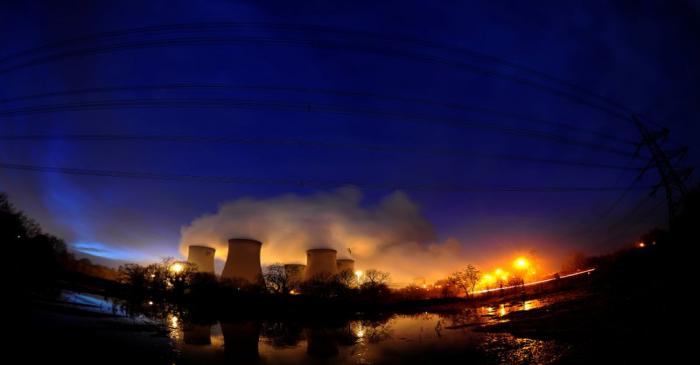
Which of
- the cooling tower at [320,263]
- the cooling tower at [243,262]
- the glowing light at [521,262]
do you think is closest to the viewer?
the cooling tower at [243,262]

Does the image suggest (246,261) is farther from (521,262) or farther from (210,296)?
(521,262)

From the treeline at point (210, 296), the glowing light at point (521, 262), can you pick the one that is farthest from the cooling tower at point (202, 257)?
the glowing light at point (521, 262)

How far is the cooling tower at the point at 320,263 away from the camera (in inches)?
1384

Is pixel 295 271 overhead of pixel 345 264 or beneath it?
beneath

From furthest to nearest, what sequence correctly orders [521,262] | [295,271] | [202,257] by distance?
[295,271] → [521,262] → [202,257]

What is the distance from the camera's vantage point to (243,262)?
2992 centimetres

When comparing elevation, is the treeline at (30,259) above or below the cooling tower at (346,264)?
above

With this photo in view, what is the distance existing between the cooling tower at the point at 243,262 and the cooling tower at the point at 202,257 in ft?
10.6

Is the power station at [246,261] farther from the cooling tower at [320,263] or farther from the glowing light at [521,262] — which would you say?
the glowing light at [521,262]

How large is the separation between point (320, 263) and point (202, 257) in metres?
13.2

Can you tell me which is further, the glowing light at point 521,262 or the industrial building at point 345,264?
the industrial building at point 345,264

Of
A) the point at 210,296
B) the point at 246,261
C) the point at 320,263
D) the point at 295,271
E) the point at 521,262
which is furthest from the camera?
the point at 295,271

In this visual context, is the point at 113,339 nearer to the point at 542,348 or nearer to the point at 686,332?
the point at 542,348

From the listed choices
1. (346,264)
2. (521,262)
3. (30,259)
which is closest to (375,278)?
(346,264)
